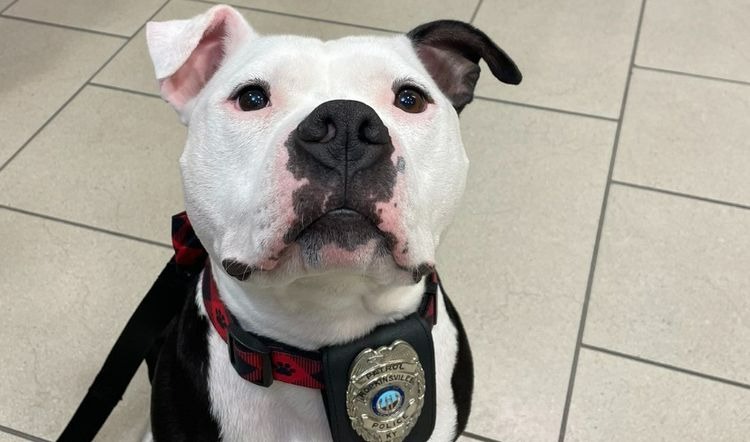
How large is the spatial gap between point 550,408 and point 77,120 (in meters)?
1.54

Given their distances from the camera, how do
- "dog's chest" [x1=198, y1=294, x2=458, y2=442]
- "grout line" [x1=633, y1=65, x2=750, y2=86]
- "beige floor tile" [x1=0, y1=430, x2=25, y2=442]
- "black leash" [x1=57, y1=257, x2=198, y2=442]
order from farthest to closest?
"grout line" [x1=633, y1=65, x2=750, y2=86] < "beige floor tile" [x1=0, y1=430, x2=25, y2=442] < "black leash" [x1=57, y1=257, x2=198, y2=442] < "dog's chest" [x1=198, y1=294, x2=458, y2=442]

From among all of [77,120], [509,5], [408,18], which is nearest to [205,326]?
[77,120]

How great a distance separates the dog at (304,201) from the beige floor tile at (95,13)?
159 centimetres

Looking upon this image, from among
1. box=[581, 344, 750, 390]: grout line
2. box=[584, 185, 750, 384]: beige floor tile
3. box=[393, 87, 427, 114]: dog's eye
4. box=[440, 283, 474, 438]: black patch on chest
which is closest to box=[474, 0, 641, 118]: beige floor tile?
box=[584, 185, 750, 384]: beige floor tile

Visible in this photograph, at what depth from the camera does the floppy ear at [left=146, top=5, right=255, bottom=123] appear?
0.95 metres

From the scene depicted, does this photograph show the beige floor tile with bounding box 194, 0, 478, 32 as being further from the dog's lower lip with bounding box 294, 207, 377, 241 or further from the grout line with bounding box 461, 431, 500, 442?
the dog's lower lip with bounding box 294, 207, 377, 241

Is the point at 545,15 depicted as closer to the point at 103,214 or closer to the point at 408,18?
the point at 408,18

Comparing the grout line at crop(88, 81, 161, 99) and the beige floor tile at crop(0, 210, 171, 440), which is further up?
the grout line at crop(88, 81, 161, 99)

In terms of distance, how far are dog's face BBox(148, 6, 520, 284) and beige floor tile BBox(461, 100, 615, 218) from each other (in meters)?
0.85

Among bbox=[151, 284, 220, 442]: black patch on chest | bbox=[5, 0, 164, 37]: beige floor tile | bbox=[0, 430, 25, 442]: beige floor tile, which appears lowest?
bbox=[0, 430, 25, 442]: beige floor tile

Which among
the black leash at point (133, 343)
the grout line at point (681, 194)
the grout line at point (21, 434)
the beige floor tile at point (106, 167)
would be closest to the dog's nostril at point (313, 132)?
the black leash at point (133, 343)

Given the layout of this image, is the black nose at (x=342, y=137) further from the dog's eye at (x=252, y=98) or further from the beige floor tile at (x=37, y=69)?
the beige floor tile at (x=37, y=69)

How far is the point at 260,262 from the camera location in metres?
0.77

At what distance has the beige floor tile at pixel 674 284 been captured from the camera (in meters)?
1.59
